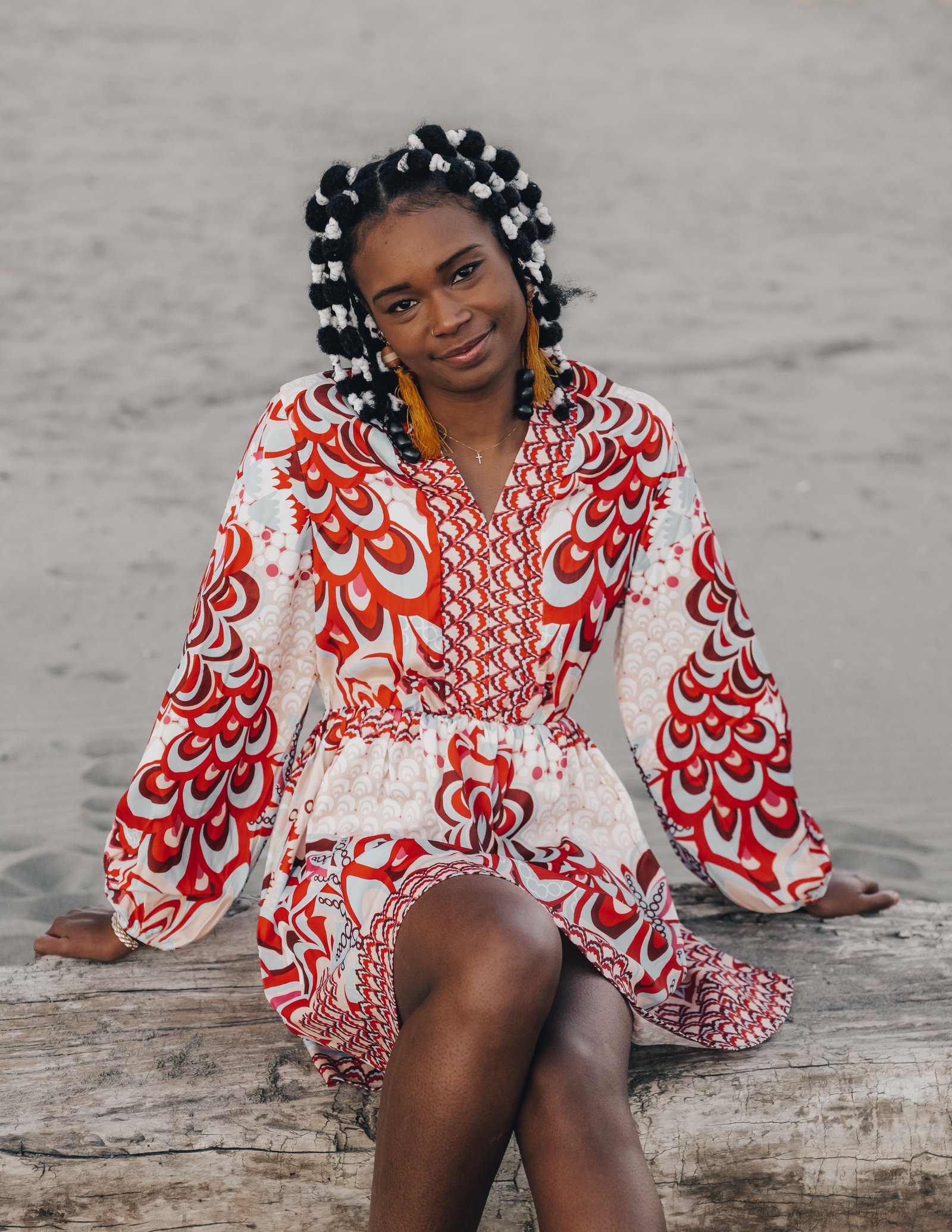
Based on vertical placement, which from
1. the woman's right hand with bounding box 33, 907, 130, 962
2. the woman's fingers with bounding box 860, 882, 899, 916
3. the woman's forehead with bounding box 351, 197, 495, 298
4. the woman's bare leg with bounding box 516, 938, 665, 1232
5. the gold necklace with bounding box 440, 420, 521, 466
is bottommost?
the woman's right hand with bounding box 33, 907, 130, 962

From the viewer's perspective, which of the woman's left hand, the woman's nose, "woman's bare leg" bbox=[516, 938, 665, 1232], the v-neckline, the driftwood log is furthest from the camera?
the woman's left hand

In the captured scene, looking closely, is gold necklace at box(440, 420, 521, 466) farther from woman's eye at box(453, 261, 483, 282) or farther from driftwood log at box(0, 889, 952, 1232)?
driftwood log at box(0, 889, 952, 1232)

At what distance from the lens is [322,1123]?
2490 millimetres

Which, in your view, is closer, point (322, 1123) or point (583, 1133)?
point (583, 1133)

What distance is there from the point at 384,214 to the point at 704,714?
48.1 inches

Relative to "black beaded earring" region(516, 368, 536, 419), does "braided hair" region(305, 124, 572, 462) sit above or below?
above

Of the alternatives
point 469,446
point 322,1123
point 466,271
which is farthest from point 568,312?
point 322,1123

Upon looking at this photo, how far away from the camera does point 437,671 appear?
269 cm

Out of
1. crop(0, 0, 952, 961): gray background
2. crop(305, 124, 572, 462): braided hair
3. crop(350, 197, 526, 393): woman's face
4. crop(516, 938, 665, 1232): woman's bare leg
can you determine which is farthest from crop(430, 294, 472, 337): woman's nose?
crop(0, 0, 952, 961): gray background

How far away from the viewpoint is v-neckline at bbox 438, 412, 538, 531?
8.92ft

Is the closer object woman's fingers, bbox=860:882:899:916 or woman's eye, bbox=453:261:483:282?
woman's eye, bbox=453:261:483:282

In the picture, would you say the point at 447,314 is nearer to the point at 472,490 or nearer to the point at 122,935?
the point at 472,490

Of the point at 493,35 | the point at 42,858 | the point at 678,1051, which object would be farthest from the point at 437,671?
the point at 493,35

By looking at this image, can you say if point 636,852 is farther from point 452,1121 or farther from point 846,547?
point 846,547
